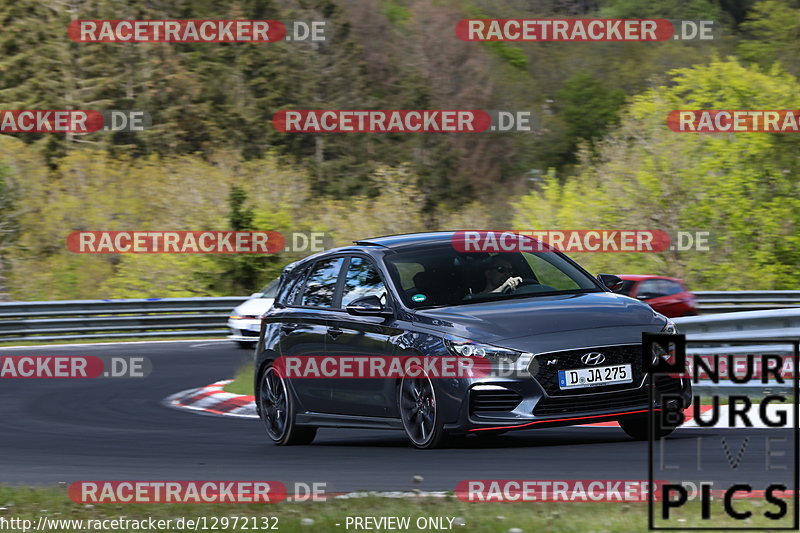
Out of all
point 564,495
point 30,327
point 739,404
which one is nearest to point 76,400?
point 739,404

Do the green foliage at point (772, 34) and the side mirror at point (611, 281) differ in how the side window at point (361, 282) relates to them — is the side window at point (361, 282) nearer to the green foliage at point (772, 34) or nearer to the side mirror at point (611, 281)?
the side mirror at point (611, 281)

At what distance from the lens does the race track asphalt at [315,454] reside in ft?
30.1

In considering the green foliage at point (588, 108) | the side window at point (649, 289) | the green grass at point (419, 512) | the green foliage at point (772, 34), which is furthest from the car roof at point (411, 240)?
the green foliage at point (588, 108)

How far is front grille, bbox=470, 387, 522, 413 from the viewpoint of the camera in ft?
32.6

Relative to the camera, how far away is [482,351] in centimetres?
999

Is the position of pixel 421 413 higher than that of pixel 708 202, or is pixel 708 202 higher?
pixel 708 202

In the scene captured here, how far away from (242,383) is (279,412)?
610 centimetres

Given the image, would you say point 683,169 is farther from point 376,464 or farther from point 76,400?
point 376,464

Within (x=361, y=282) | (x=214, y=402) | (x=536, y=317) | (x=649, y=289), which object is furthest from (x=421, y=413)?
(x=649, y=289)

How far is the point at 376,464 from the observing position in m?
10.2

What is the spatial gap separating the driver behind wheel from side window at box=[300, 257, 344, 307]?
1.46 metres
